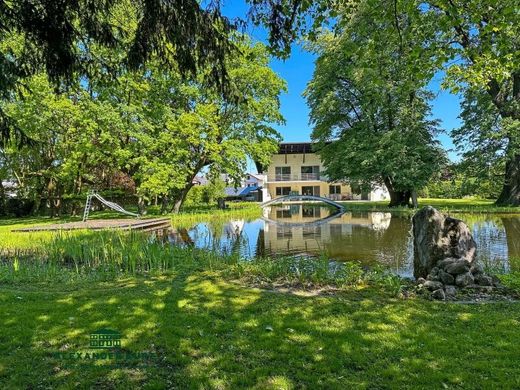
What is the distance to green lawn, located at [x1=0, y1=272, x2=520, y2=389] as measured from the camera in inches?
99.7

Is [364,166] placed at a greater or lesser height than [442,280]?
greater

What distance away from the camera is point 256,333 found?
3.32m

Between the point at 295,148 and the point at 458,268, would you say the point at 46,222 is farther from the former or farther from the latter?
the point at 295,148

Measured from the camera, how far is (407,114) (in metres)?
21.2

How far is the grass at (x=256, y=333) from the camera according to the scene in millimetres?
2551

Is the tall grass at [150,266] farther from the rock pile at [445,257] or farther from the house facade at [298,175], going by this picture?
the house facade at [298,175]

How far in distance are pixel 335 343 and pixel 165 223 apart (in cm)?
1440

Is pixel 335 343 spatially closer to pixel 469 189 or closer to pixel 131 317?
pixel 131 317

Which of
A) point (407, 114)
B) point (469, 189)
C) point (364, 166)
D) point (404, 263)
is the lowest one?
point (404, 263)

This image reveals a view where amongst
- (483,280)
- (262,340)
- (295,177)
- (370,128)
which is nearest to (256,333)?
(262,340)

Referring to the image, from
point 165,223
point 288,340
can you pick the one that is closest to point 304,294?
point 288,340

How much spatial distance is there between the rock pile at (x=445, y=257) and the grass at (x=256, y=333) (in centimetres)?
50

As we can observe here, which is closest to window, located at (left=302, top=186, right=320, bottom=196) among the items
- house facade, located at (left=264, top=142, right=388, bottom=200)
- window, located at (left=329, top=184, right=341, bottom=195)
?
house facade, located at (left=264, top=142, right=388, bottom=200)

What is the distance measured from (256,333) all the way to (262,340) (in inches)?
6.3
